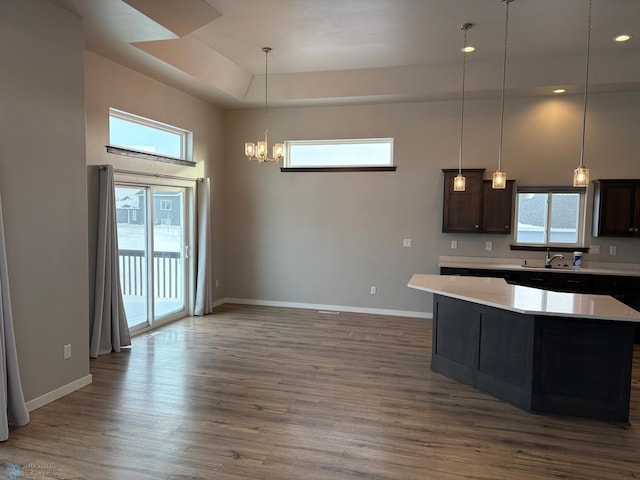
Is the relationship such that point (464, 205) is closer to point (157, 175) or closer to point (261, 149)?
point (261, 149)

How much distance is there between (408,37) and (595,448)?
4.37 m

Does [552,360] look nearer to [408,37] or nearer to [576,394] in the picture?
[576,394]

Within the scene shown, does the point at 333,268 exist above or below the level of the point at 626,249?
below

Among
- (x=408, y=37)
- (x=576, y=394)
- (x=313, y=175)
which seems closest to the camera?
(x=576, y=394)

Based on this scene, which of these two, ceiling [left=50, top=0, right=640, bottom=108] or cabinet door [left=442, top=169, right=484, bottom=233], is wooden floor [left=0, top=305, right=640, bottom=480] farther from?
ceiling [left=50, top=0, right=640, bottom=108]

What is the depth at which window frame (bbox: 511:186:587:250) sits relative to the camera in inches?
250

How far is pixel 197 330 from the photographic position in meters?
5.99

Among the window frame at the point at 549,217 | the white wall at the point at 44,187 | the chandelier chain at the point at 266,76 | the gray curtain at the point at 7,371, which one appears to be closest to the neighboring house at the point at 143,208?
the white wall at the point at 44,187

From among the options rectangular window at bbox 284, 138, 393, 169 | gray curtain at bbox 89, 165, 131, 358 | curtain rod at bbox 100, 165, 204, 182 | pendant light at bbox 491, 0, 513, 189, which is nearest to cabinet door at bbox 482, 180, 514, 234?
pendant light at bbox 491, 0, 513, 189

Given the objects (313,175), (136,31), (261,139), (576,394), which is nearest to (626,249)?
(576,394)

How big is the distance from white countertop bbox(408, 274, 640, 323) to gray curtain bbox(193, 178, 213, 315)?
3501 millimetres

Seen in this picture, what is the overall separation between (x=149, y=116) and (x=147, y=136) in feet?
0.88

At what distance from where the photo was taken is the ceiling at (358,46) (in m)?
4.12

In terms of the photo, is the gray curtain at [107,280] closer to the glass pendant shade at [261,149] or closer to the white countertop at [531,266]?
the glass pendant shade at [261,149]
